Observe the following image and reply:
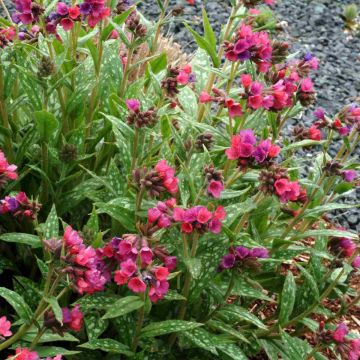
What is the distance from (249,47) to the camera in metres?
2.02

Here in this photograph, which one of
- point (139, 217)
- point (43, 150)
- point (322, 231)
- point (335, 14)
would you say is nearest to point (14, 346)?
point (139, 217)

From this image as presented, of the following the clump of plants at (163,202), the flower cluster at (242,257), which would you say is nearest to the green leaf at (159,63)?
the clump of plants at (163,202)

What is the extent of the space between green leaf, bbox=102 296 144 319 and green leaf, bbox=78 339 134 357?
11 centimetres

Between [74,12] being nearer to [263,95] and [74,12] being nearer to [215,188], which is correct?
[263,95]

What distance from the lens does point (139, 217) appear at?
1.99m

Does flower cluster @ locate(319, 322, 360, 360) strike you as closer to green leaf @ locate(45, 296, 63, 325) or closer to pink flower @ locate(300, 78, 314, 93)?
pink flower @ locate(300, 78, 314, 93)

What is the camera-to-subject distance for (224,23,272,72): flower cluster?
2016 mm

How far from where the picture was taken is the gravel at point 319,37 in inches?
212

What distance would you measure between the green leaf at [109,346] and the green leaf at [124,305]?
0.11 metres

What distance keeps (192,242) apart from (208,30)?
88 centimetres

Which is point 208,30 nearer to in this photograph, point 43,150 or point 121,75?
point 121,75

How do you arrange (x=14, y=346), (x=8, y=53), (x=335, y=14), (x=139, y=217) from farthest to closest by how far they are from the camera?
(x=335, y=14) → (x=8, y=53) → (x=139, y=217) → (x=14, y=346)

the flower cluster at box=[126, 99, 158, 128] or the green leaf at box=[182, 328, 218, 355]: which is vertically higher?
the flower cluster at box=[126, 99, 158, 128]

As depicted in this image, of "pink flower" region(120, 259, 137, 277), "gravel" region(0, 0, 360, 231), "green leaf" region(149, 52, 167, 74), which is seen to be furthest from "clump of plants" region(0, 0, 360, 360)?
"gravel" region(0, 0, 360, 231)
